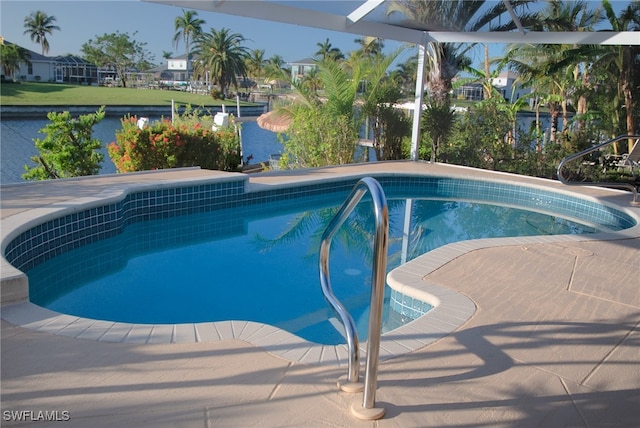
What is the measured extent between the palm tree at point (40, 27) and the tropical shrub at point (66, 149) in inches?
2583

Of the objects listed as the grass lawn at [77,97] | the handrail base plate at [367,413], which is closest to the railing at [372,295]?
the handrail base plate at [367,413]

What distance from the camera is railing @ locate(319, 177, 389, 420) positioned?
2.42 metres

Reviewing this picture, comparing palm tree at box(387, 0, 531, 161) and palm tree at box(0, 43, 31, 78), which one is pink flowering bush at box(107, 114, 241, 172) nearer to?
palm tree at box(387, 0, 531, 161)

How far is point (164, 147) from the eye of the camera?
10000 millimetres

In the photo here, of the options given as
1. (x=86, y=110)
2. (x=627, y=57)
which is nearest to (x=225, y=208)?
(x=627, y=57)

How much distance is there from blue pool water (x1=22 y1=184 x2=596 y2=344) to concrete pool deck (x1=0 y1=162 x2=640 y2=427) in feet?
4.04

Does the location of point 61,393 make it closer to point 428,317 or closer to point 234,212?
point 428,317

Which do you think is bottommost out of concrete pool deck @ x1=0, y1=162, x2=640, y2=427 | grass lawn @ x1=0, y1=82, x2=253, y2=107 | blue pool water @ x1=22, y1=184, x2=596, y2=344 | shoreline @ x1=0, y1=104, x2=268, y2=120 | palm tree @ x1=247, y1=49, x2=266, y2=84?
blue pool water @ x1=22, y1=184, x2=596, y2=344

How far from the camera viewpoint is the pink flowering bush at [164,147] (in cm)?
972

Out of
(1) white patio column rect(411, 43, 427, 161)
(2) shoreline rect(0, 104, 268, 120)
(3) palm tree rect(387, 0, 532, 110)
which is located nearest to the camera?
(3) palm tree rect(387, 0, 532, 110)

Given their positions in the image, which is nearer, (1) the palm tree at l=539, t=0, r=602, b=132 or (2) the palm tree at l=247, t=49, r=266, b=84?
(1) the palm tree at l=539, t=0, r=602, b=132

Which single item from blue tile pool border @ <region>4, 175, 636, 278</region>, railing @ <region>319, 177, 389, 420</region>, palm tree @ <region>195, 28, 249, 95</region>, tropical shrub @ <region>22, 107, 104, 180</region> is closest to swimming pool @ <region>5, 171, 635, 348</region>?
blue tile pool border @ <region>4, 175, 636, 278</region>

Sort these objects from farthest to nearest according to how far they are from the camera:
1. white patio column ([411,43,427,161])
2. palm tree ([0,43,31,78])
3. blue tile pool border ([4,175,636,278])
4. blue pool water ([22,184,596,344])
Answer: palm tree ([0,43,31,78]), white patio column ([411,43,427,161]), blue tile pool border ([4,175,636,278]), blue pool water ([22,184,596,344])

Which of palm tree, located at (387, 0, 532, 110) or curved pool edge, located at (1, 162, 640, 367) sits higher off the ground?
palm tree, located at (387, 0, 532, 110)
